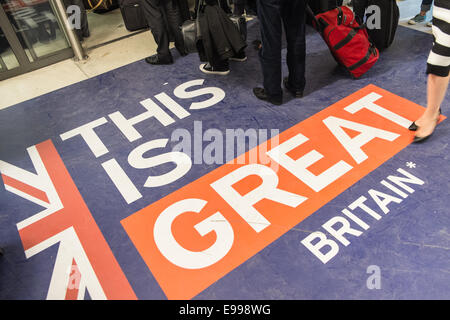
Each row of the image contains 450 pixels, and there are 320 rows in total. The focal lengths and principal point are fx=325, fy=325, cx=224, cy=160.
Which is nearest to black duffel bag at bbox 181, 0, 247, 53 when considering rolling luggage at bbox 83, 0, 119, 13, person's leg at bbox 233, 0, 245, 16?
person's leg at bbox 233, 0, 245, 16

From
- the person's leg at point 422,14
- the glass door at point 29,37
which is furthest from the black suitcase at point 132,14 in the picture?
the person's leg at point 422,14

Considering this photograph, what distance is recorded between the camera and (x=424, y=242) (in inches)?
68.2

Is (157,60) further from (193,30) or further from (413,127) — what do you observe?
(413,127)

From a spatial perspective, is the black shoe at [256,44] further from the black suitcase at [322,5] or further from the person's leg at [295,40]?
the person's leg at [295,40]

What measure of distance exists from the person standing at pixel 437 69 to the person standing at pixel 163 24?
232cm

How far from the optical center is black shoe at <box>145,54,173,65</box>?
136 inches

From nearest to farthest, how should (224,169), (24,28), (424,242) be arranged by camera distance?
(424,242) < (224,169) < (24,28)

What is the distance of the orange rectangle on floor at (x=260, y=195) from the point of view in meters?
1.79

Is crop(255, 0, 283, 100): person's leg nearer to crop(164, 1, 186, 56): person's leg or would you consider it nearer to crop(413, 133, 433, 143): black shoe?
crop(413, 133, 433, 143): black shoe

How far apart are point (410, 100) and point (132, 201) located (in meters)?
2.29

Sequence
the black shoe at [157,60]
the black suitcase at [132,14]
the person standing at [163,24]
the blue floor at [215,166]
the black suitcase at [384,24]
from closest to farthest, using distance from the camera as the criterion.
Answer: the blue floor at [215,166] < the black suitcase at [384,24] < the person standing at [163,24] < the black shoe at [157,60] < the black suitcase at [132,14]

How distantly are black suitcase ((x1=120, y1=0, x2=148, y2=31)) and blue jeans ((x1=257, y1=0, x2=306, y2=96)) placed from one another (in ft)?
7.39
